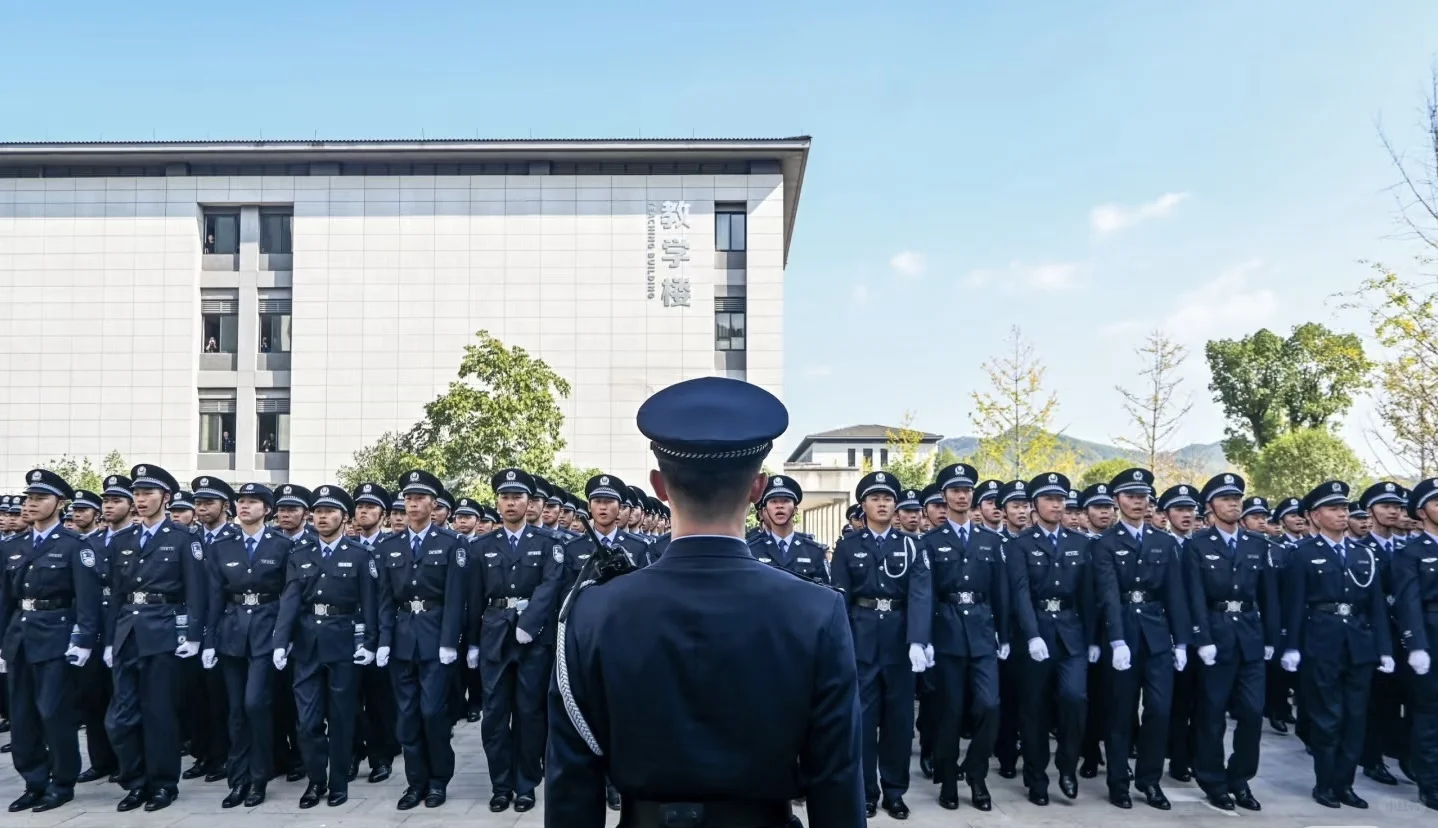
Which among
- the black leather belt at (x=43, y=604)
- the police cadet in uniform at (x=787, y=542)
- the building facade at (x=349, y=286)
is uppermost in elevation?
the building facade at (x=349, y=286)

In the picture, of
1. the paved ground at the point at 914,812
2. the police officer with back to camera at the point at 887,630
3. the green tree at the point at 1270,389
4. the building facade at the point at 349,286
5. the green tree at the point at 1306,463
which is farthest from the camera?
the green tree at the point at 1270,389

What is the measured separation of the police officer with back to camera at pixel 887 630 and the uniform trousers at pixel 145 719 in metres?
4.89

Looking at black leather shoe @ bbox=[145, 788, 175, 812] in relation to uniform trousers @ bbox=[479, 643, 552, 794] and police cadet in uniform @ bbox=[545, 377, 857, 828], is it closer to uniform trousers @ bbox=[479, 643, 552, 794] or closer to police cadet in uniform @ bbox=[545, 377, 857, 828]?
uniform trousers @ bbox=[479, 643, 552, 794]

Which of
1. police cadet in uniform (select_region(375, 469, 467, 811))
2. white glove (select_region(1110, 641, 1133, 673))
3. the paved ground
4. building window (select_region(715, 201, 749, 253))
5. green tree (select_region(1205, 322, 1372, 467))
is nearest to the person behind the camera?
the paved ground

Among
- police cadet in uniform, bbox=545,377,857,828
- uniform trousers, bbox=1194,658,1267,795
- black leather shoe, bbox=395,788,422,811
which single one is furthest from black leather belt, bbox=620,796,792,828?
uniform trousers, bbox=1194,658,1267,795

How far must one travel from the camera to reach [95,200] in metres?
34.3

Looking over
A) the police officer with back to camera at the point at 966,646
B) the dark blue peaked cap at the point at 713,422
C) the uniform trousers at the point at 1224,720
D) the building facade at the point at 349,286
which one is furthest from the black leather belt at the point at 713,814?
the building facade at the point at 349,286

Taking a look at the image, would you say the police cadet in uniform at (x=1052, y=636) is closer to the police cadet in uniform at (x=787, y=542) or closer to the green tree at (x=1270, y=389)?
the police cadet in uniform at (x=787, y=542)

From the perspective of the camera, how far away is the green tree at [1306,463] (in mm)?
37125

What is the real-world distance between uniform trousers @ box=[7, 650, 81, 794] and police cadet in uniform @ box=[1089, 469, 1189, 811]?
7541mm

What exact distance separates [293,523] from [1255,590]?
7.39 metres

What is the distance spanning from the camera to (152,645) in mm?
7160

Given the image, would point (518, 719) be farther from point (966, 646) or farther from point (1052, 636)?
point (1052, 636)

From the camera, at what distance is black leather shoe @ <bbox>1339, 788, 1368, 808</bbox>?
7.39 metres
